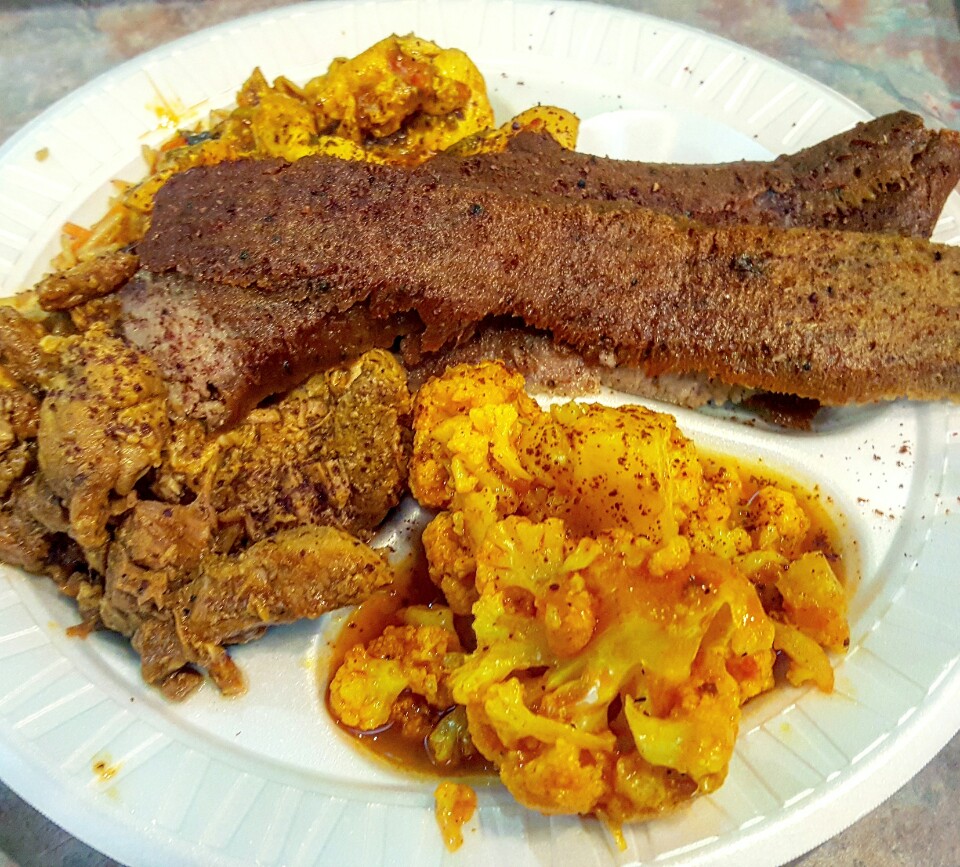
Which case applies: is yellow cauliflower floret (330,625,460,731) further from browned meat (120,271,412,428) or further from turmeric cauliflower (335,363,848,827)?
browned meat (120,271,412,428)

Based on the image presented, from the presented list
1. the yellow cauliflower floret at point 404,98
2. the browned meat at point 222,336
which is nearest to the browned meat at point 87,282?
the browned meat at point 222,336

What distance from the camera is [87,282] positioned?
6.83 feet

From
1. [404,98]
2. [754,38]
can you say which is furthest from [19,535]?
[754,38]

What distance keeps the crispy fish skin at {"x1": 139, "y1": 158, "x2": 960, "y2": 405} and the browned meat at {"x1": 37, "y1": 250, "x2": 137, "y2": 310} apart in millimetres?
75

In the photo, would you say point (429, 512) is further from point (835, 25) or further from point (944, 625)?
point (835, 25)

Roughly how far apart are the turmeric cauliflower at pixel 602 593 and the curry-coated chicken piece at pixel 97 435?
28.1 inches

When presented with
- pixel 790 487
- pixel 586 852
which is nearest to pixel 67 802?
pixel 586 852

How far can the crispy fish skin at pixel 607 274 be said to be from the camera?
2.16 metres

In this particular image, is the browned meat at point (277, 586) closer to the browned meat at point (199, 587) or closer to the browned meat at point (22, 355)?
the browned meat at point (199, 587)

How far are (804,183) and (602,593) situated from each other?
167 centimetres

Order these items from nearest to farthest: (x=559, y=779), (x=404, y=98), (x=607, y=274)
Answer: (x=559, y=779) → (x=607, y=274) → (x=404, y=98)

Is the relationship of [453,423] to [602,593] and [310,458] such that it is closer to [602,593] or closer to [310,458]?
[310,458]

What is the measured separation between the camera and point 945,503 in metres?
2.17

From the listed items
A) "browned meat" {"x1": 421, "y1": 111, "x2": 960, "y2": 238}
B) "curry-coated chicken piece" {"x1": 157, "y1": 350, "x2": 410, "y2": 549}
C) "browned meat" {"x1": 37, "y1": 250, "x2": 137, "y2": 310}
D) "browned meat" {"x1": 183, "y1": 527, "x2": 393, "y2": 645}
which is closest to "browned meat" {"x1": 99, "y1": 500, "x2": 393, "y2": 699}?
"browned meat" {"x1": 183, "y1": 527, "x2": 393, "y2": 645}
